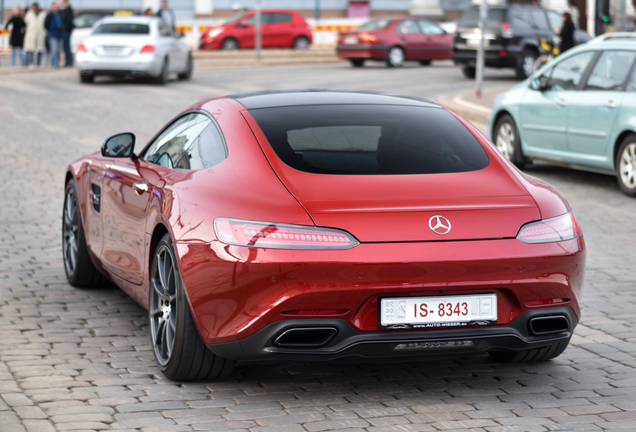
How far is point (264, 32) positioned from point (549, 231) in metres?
38.4

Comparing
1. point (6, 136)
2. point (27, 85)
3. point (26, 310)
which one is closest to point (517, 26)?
point (27, 85)

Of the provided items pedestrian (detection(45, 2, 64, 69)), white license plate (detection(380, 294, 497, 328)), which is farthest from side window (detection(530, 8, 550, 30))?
white license plate (detection(380, 294, 497, 328))

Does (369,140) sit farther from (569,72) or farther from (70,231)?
(569,72)

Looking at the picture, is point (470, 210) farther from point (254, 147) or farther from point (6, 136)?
point (6, 136)

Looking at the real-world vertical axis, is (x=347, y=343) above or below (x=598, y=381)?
above

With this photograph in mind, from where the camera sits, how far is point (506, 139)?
13.2 meters

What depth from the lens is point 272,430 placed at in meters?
4.32

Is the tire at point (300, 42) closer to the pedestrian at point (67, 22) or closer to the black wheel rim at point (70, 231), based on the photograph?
the pedestrian at point (67, 22)

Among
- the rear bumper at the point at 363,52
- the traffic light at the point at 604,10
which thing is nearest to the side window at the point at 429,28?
the rear bumper at the point at 363,52

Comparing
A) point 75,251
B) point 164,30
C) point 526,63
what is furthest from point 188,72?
point 75,251

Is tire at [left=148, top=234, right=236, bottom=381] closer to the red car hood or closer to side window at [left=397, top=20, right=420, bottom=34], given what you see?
the red car hood

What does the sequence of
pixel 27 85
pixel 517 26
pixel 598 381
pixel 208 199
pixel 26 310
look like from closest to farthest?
pixel 208 199 < pixel 598 381 < pixel 26 310 < pixel 27 85 < pixel 517 26

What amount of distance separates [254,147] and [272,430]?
52.2 inches

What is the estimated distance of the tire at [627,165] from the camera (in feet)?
35.6
